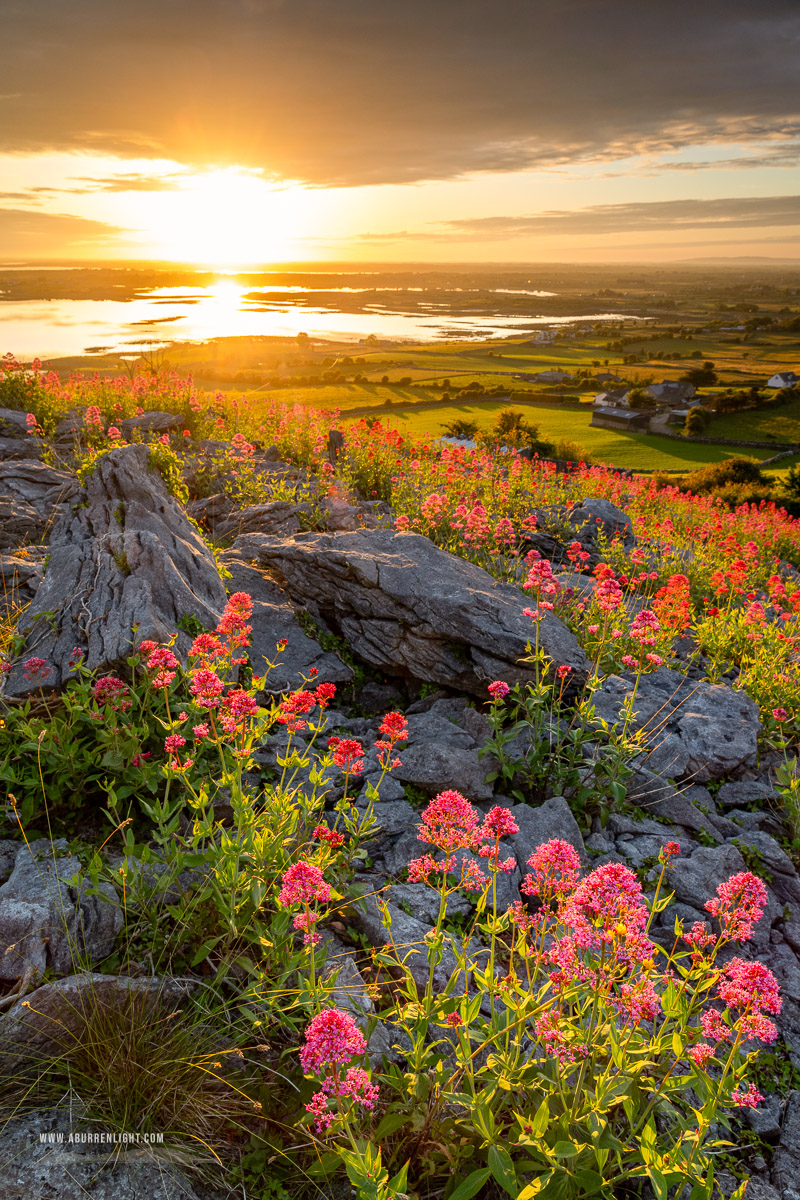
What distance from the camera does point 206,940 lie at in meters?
3.98

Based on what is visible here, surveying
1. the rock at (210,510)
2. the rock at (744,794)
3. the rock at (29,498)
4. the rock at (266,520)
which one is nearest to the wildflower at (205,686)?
the rock at (744,794)

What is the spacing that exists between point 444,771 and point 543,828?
1.07 metres

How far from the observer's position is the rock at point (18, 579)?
25.1 ft

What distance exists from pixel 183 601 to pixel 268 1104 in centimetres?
465

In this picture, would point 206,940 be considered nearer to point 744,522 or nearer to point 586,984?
point 586,984

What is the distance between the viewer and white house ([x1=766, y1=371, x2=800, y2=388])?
101 metres

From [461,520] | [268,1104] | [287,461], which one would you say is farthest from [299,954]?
[287,461]

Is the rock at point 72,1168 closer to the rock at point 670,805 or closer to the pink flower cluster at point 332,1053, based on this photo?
the pink flower cluster at point 332,1053

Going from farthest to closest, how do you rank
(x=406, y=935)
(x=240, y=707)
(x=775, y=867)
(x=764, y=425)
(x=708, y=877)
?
(x=764, y=425) < (x=775, y=867) < (x=708, y=877) < (x=406, y=935) < (x=240, y=707)

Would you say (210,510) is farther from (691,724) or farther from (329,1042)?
(329,1042)

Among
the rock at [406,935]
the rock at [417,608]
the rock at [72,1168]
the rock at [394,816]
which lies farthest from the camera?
the rock at [417,608]

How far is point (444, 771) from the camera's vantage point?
6.07 meters

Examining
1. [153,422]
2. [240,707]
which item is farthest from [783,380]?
[240,707]

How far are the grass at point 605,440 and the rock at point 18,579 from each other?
1672 inches
